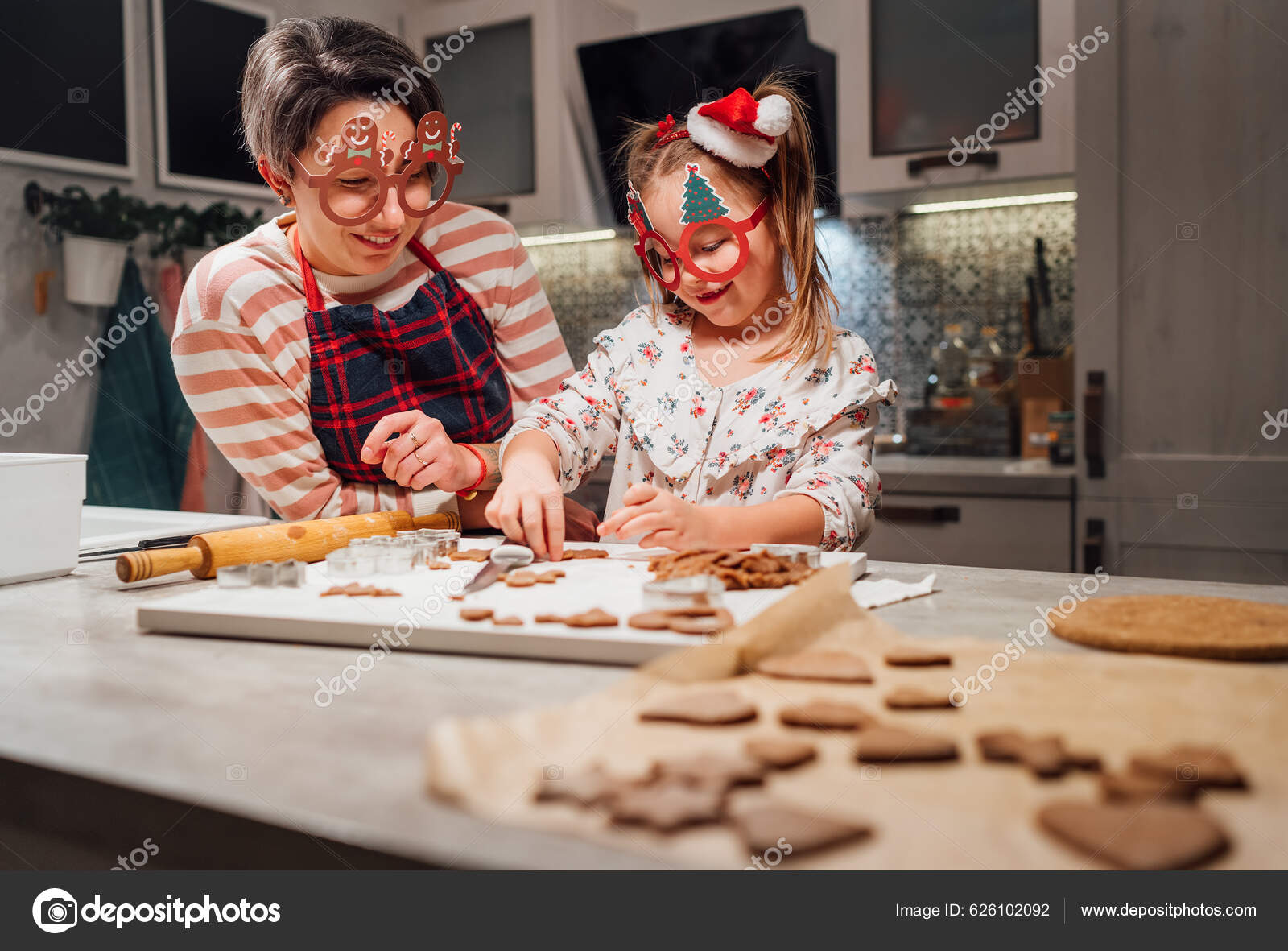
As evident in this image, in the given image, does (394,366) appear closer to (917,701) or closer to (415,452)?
(415,452)

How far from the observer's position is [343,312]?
122 centimetres

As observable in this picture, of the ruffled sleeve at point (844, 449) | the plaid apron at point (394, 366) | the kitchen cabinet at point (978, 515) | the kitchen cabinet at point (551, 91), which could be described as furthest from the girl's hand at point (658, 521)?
the kitchen cabinet at point (551, 91)

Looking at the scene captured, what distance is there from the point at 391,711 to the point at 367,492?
70 cm

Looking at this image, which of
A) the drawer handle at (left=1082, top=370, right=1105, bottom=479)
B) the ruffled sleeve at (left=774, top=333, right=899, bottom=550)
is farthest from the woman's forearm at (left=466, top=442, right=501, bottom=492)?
the drawer handle at (left=1082, top=370, right=1105, bottom=479)

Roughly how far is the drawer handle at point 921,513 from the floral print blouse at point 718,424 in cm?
106

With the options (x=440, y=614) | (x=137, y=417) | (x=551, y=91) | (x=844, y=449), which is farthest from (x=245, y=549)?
(x=551, y=91)

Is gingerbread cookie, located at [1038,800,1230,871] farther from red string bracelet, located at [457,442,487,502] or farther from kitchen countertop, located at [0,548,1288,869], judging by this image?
red string bracelet, located at [457,442,487,502]

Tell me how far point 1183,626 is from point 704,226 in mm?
683

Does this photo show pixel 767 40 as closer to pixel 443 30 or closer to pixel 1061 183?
pixel 1061 183

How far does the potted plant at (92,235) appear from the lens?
2.47 metres

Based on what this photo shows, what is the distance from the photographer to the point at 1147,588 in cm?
90

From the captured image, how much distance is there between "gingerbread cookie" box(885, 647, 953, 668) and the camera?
631mm

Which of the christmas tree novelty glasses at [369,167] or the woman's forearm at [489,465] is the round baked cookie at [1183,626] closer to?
the woman's forearm at [489,465]
